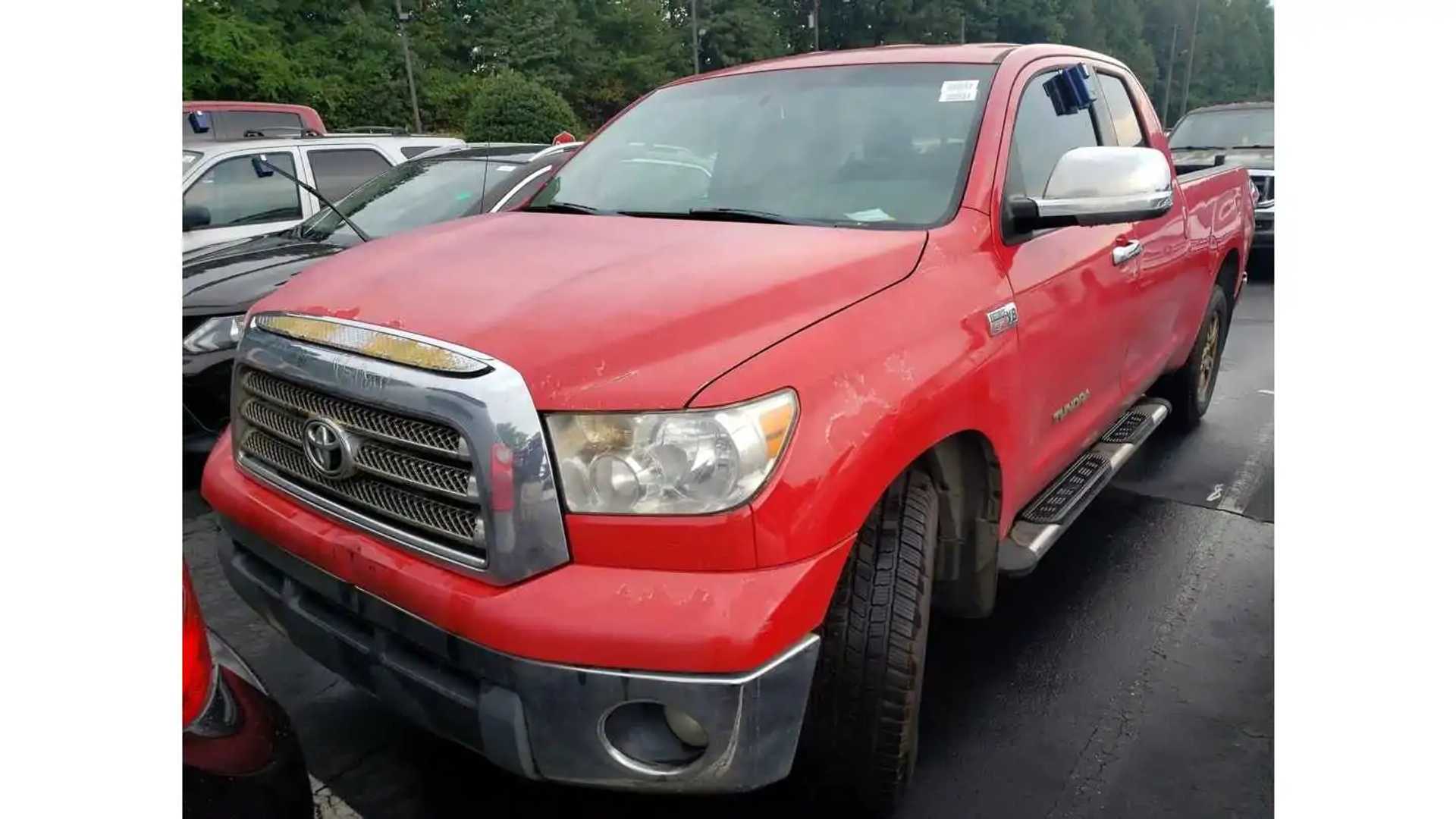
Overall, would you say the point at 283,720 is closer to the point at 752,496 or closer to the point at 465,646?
the point at 465,646

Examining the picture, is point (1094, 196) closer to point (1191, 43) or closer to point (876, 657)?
point (876, 657)

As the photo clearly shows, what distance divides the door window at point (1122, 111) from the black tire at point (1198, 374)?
1096mm

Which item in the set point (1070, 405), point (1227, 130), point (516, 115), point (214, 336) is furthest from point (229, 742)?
point (516, 115)

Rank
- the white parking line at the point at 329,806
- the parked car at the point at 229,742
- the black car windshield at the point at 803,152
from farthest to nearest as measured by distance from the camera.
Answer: the black car windshield at the point at 803,152, the white parking line at the point at 329,806, the parked car at the point at 229,742

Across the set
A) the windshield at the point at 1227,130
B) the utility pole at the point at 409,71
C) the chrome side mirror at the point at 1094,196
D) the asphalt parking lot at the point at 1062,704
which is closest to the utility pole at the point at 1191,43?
the utility pole at the point at 409,71

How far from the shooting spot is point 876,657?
2195 millimetres

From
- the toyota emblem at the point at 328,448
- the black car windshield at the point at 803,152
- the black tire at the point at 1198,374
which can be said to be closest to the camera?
the toyota emblem at the point at 328,448

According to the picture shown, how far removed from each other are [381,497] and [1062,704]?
79.7 inches

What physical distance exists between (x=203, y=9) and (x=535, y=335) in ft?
89.8

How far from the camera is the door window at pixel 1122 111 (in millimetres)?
3994

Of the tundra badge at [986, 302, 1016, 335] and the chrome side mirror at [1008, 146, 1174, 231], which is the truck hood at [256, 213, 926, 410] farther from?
the chrome side mirror at [1008, 146, 1174, 231]

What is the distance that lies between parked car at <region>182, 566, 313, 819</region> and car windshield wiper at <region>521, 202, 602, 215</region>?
1.77 m

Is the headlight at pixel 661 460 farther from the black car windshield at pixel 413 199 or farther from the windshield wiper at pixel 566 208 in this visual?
the black car windshield at pixel 413 199

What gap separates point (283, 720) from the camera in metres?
1.76
